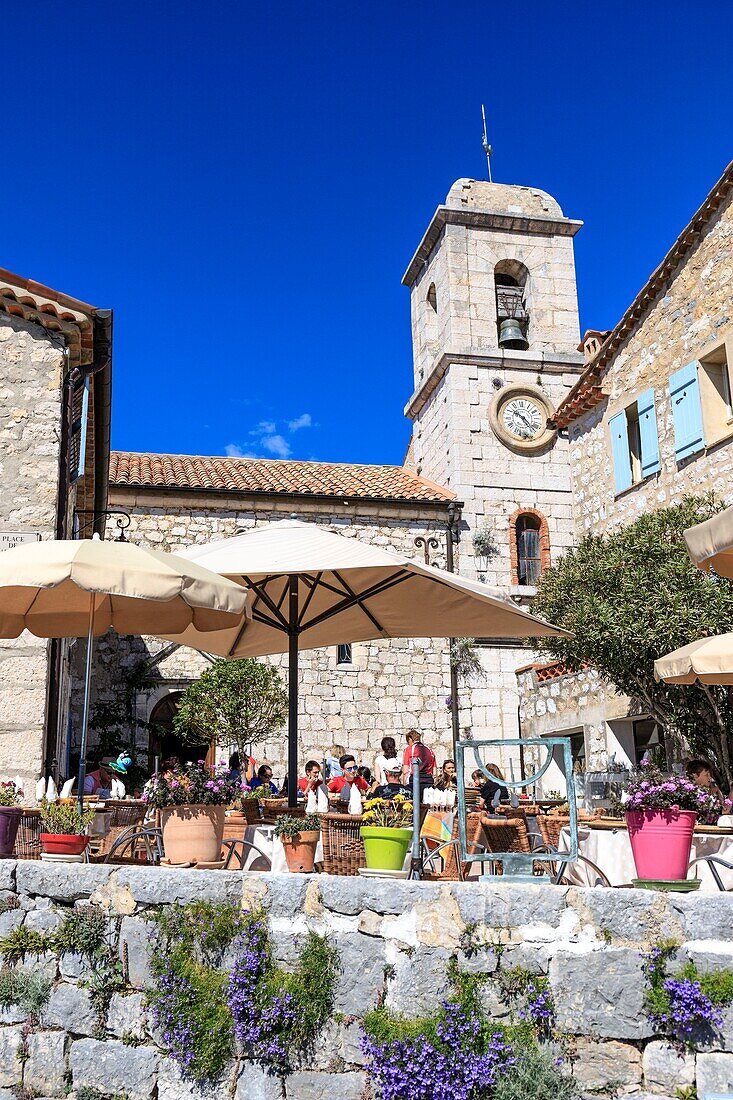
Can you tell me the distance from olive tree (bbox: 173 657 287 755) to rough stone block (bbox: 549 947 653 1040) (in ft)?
35.8

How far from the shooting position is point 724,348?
44.6 feet

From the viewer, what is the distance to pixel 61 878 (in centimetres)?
534

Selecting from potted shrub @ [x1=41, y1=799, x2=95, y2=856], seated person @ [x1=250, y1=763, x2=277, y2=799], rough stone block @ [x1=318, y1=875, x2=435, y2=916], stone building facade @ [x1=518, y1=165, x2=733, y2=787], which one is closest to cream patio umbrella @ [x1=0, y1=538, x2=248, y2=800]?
potted shrub @ [x1=41, y1=799, x2=95, y2=856]

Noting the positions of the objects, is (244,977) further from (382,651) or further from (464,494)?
(464,494)

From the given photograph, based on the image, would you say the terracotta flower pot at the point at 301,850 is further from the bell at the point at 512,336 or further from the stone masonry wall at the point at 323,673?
the bell at the point at 512,336

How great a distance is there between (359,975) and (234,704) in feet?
35.0

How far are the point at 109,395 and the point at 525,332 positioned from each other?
36.8 feet

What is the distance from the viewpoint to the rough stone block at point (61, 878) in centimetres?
529

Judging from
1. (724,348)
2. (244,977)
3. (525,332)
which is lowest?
(244,977)

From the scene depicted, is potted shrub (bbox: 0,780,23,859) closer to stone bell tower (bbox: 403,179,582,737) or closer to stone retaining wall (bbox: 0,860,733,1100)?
stone retaining wall (bbox: 0,860,733,1100)

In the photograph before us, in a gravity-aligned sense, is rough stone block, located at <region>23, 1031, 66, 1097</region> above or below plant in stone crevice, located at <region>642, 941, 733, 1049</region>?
below

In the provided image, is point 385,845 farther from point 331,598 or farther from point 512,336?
point 512,336

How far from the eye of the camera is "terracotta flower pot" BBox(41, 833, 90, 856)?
5641 millimetres

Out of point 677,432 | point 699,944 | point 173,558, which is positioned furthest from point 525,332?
point 699,944
